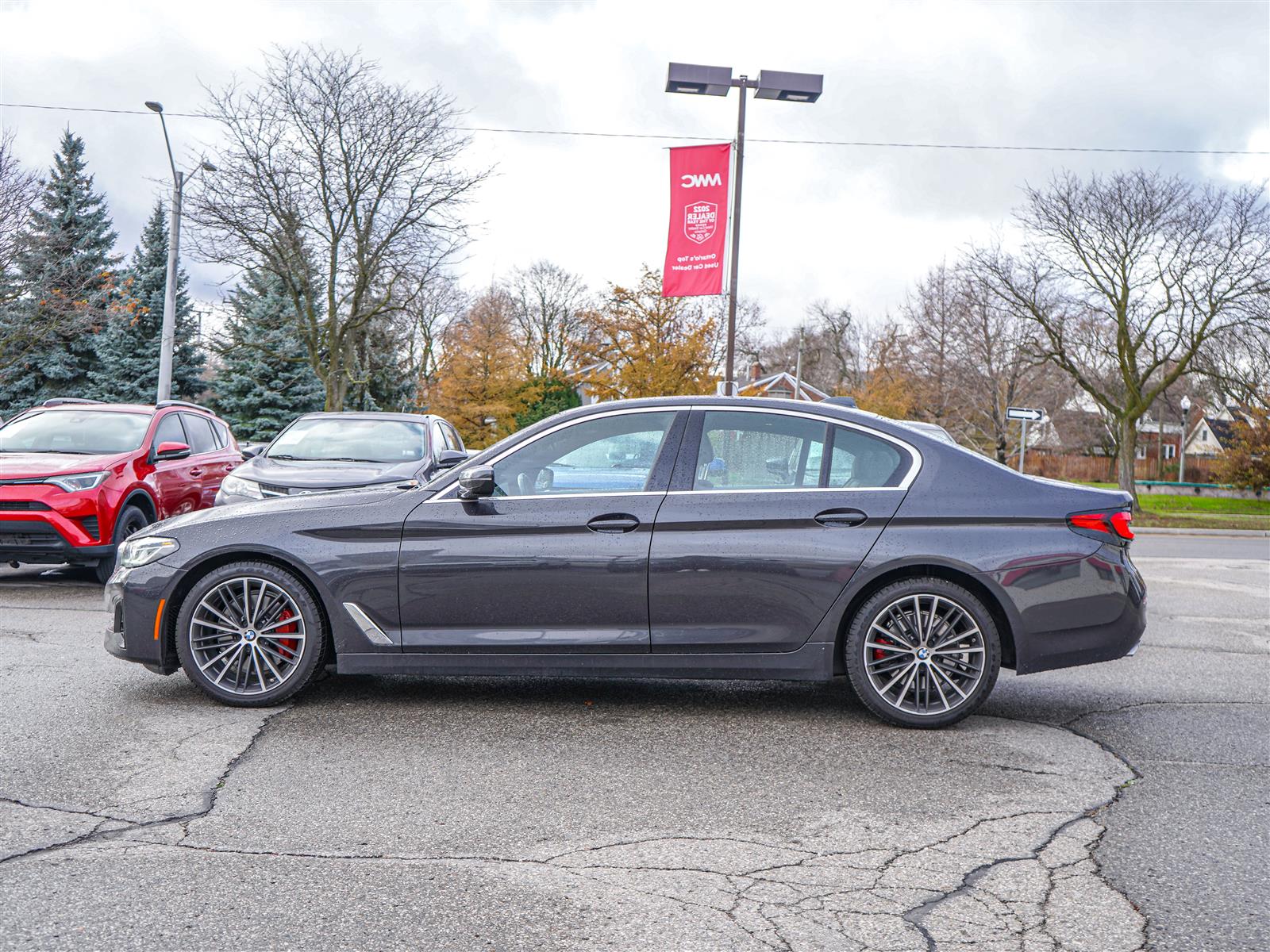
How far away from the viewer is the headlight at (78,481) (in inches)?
383

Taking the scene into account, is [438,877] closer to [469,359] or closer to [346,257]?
[346,257]

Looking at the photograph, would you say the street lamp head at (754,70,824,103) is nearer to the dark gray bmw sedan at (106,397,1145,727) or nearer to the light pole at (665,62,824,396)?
the light pole at (665,62,824,396)

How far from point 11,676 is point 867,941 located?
5266mm

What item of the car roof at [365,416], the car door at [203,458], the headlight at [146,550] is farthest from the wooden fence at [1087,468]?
the headlight at [146,550]

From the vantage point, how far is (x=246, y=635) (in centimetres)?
568

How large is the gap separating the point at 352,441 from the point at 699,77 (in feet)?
29.6

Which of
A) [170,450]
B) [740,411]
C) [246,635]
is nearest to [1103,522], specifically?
[740,411]

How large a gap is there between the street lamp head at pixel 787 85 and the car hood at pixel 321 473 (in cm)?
951

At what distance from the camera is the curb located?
26375 mm

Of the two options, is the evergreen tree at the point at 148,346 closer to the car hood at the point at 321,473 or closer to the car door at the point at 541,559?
the car hood at the point at 321,473

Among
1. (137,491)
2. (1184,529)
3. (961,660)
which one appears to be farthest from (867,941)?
(1184,529)

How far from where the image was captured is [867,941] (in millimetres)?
3123

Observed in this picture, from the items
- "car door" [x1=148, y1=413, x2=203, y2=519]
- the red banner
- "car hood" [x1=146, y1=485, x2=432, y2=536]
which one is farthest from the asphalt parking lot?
the red banner

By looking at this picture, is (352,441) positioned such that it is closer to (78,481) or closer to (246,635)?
(78,481)
